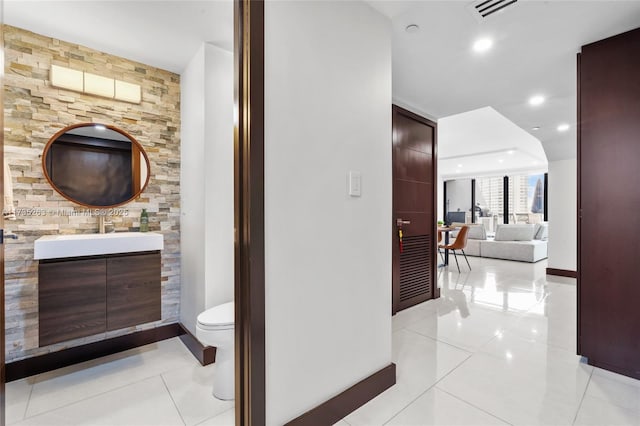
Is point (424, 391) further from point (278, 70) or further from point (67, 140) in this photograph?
point (67, 140)

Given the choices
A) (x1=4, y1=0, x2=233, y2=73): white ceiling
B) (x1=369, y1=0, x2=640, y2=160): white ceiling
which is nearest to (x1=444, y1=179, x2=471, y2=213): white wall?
(x1=369, y1=0, x2=640, y2=160): white ceiling

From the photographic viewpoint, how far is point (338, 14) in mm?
1598

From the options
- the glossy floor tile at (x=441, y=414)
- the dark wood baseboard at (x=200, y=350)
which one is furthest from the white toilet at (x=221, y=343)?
the glossy floor tile at (x=441, y=414)

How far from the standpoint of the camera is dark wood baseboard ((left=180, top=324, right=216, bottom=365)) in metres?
2.18

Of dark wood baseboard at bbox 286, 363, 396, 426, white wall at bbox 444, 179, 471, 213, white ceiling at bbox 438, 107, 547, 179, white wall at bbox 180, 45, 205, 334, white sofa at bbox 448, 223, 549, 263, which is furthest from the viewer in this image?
white wall at bbox 444, 179, 471, 213

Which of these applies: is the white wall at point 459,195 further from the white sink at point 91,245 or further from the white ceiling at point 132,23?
the white sink at point 91,245

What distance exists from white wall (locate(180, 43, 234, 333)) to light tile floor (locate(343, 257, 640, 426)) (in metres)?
1.37

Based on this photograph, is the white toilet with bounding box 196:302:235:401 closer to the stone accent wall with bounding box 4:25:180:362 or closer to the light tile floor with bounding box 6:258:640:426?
the light tile floor with bounding box 6:258:640:426

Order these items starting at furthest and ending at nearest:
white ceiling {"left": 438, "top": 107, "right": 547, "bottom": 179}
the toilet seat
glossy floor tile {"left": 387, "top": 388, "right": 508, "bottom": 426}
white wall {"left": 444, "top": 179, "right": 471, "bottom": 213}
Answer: white wall {"left": 444, "top": 179, "right": 471, "bottom": 213} → white ceiling {"left": 438, "top": 107, "right": 547, "bottom": 179} → the toilet seat → glossy floor tile {"left": 387, "top": 388, "right": 508, "bottom": 426}

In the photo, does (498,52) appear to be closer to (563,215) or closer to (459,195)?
(563,215)

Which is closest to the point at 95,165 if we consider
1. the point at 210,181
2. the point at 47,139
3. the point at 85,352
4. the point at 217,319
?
the point at 47,139

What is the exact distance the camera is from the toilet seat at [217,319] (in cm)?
176

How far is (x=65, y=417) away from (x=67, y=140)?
74.7 inches

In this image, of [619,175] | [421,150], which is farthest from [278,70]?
[421,150]
